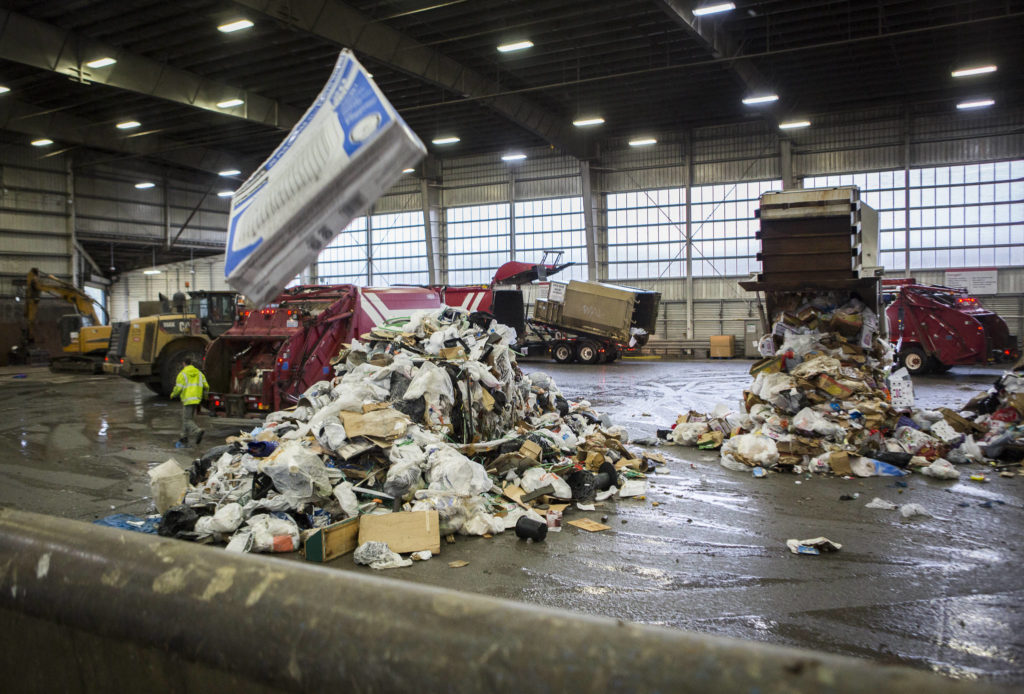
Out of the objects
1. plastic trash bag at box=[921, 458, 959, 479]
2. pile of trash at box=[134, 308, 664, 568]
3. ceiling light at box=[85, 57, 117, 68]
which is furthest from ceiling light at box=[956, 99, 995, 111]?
ceiling light at box=[85, 57, 117, 68]

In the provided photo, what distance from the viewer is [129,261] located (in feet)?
114

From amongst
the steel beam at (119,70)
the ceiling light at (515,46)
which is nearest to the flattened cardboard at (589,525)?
the ceiling light at (515,46)

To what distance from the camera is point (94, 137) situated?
23.6 meters

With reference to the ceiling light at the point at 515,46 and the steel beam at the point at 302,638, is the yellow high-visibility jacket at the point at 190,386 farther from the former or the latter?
the ceiling light at the point at 515,46

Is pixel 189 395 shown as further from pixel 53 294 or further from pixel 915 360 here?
pixel 53 294

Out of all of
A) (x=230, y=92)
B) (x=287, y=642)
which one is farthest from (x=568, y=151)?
(x=287, y=642)

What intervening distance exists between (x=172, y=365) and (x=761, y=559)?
41.2ft

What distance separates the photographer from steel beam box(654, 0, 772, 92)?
1530cm

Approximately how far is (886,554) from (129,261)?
37.6 metres

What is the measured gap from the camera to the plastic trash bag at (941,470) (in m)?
6.93

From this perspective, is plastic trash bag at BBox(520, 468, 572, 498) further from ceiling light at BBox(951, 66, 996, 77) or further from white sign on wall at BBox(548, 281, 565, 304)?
ceiling light at BBox(951, 66, 996, 77)

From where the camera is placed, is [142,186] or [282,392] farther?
[142,186]

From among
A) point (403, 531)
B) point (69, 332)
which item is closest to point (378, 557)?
point (403, 531)

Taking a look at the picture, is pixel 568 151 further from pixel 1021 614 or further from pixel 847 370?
pixel 1021 614
